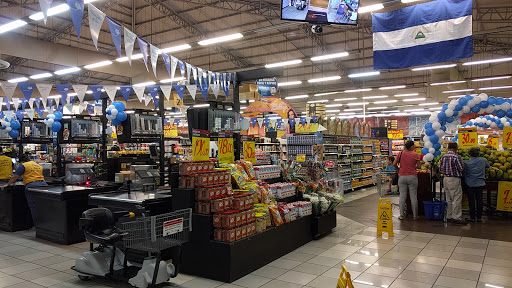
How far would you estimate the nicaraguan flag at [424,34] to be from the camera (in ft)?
19.9

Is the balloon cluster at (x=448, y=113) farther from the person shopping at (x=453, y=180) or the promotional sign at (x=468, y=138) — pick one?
the person shopping at (x=453, y=180)

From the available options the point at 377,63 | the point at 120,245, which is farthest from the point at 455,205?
the point at 120,245

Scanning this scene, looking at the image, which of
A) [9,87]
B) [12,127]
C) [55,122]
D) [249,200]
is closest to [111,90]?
[55,122]

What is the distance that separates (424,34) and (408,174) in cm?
286

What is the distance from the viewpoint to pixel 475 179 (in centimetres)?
759

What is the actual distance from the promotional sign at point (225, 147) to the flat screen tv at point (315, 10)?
7.76 ft

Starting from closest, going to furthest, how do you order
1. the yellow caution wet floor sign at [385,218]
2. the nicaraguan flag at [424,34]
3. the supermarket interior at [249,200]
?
the supermarket interior at [249,200] < the nicaraguan flag at [424,34] < the yellow caution wet floor sign at [385,218]

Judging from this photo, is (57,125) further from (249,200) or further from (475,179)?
(475,179)

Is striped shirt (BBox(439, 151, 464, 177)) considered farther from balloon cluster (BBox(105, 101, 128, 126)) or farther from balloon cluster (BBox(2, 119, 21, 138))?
balloon cluster (BBox(2, 119, 21, 138))

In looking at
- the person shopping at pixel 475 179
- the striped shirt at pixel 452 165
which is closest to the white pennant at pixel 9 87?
the striped shirt at pixel 452 165

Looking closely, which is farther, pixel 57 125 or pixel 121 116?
pixel 57 125

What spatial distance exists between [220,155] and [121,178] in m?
2.26

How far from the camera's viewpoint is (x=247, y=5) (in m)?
14.1

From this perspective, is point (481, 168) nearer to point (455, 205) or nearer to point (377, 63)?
point (455, 205)
